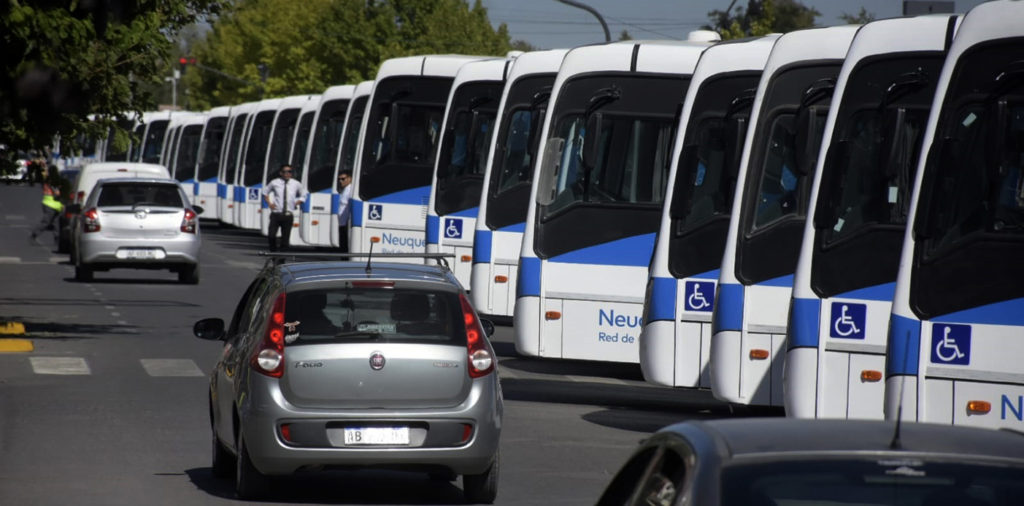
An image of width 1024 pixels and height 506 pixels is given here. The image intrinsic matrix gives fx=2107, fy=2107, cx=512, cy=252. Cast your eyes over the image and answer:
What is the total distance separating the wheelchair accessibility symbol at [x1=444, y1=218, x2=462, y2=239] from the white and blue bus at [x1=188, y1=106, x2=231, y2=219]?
34.3m

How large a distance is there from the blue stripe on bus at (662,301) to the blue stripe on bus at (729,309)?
4.08 feet

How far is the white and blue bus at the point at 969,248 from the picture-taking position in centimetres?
1047

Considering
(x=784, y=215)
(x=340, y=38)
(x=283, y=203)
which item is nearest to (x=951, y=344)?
(x=784, y=215)

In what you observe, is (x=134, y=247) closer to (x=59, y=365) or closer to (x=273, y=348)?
(x=59, y=365)

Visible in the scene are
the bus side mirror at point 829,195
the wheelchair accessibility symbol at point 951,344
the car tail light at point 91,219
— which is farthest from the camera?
the car tail light at point 91,219

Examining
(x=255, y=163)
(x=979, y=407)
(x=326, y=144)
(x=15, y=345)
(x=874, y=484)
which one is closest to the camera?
(x=874, y=484)

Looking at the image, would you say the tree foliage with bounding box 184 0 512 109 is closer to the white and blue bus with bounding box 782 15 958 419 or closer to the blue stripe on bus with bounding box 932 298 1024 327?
the white and blue bus with bounding box 782 15 958 419

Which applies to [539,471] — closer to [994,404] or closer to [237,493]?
[237,493]

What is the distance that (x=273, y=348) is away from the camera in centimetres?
1109

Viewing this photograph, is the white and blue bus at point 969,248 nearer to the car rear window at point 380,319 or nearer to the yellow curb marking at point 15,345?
the car rear window at point 380,319

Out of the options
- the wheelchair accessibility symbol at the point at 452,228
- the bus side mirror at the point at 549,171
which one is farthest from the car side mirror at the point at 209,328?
the wheelchair accessibility symbol at the point at 452,228

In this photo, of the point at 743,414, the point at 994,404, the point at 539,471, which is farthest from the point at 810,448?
the point at 743,414

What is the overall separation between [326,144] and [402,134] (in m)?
10.3

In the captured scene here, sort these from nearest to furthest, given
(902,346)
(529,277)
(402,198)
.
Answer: (902,346)
(529,277)
(402,198)
